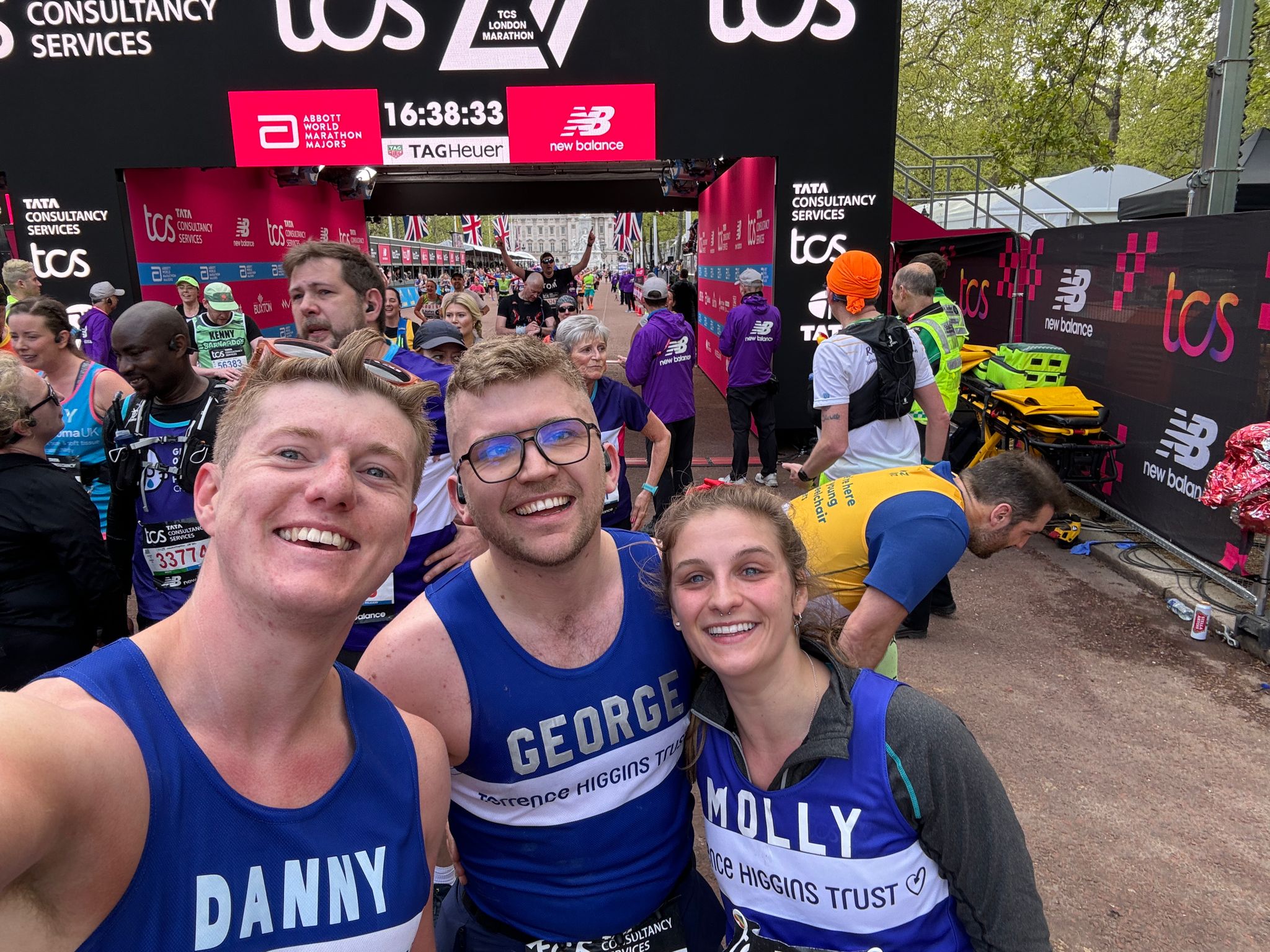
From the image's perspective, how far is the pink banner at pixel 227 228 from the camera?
9.95 metres

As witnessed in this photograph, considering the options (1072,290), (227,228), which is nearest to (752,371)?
(1072,290)

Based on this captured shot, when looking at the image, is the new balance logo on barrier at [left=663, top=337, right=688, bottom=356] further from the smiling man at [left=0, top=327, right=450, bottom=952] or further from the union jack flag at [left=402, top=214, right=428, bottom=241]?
the union jack flag at [left=402, top=214, right=428, bottom=241]

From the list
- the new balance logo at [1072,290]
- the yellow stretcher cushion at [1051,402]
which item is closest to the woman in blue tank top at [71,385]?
the yellow stretcher cushion at [1051,402]

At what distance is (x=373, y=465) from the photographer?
1.23 meters

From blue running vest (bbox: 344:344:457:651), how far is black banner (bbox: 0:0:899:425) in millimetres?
6458

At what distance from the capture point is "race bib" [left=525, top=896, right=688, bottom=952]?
5.51 feet

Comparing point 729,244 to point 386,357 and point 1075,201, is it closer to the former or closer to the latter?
point 1075,201

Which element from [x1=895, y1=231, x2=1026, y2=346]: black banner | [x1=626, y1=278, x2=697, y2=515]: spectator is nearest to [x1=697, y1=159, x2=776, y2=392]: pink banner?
[x1=895, y1=231, x2=1026, y2=346]: black banner

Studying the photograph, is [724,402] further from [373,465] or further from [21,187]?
[373,465]

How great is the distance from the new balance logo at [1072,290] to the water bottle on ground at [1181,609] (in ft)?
10.9

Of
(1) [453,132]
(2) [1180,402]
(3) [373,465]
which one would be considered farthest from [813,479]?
(1) [453,132]

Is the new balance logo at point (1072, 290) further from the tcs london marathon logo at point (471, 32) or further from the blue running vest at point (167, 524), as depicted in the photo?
the blue running vest at point (167, 524)

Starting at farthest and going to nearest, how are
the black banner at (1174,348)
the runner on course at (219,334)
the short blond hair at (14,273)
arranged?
the runner on course at (219,334) < the short blond hair at (14,273) < the black banner at (1174,348)

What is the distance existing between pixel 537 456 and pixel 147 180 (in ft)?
35.2
